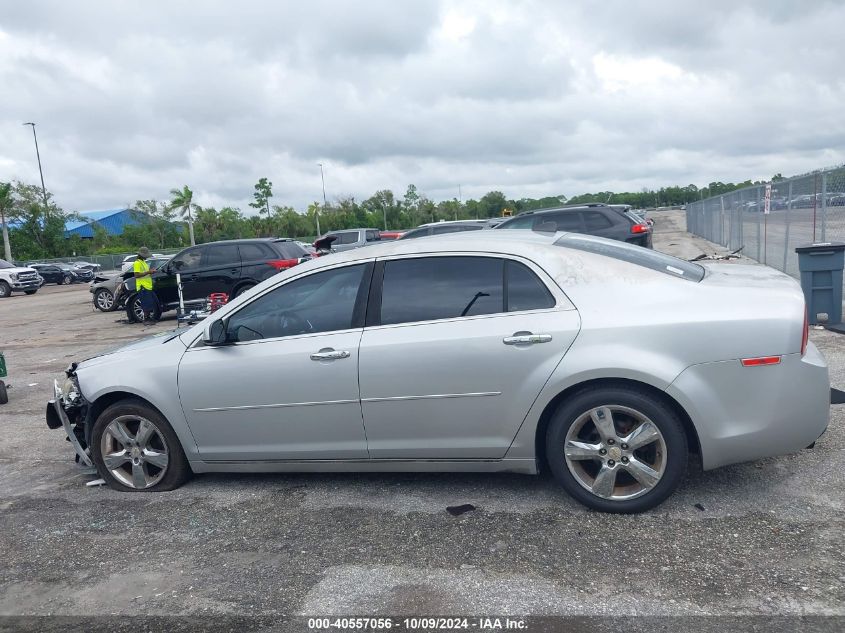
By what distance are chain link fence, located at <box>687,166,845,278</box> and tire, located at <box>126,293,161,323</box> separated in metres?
11.9

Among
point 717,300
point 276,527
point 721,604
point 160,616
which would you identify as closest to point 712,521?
point 721,604

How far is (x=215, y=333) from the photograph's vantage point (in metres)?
4.69

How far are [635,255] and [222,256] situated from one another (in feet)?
40.7

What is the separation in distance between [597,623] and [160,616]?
1.99 metres

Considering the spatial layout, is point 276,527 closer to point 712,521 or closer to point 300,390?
point 300,390

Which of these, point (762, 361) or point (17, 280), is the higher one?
point (762, 361)

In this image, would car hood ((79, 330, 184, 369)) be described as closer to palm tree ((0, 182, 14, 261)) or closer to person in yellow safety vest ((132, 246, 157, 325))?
person in yellow safety vest ((132, 246, 157, 325))

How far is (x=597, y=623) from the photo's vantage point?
308cm

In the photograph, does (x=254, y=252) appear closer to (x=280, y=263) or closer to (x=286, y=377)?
(x=280, y=263)

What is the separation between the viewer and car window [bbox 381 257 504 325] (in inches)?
170

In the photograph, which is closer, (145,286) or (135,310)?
(145,286)

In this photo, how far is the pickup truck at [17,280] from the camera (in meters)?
31.8

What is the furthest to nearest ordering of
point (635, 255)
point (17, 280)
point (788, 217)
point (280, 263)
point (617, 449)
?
point (17, 280) → point (280, 263) → point (788, 217) → point (635, 255) → point (617, 449)

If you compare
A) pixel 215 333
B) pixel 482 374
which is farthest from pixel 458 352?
pixel 215 333
